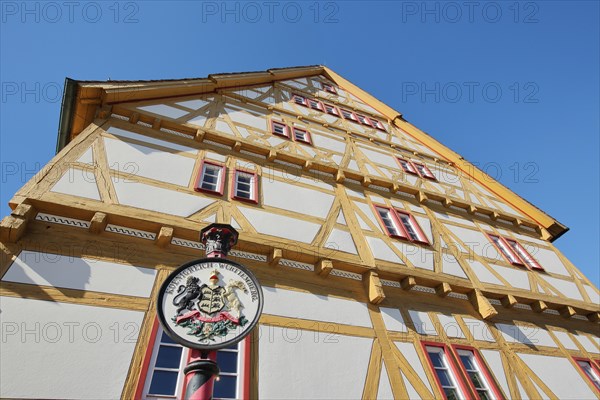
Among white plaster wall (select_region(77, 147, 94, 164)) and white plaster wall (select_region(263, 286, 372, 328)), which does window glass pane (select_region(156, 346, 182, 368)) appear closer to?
white plaster wall (select_region(263, 286, 372, 328))

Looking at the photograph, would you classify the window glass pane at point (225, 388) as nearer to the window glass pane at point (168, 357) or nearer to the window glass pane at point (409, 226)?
the window glass pane at point (168, 357)

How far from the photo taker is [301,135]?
10727mm

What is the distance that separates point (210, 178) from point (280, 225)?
6.10 ft

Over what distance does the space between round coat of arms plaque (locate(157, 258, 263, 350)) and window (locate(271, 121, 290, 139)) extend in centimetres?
707

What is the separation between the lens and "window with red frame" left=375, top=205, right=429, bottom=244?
7.97 metres

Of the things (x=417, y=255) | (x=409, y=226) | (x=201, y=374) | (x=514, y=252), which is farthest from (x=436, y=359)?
(x=514, y=252)

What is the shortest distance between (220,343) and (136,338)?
80.2 inches

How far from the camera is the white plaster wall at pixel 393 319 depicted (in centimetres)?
582

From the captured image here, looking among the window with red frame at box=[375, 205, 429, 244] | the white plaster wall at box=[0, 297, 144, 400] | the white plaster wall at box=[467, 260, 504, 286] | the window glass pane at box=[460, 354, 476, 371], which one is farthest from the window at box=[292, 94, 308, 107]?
the white plaster wall at box=[0, 297, 144, 400]

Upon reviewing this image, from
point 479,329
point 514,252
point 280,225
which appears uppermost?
point 514,252

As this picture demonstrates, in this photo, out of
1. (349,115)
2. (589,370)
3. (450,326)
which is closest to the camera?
(450,326)

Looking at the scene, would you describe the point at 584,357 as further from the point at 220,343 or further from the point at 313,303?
the point at 220,343

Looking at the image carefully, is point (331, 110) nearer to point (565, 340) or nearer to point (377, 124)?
point (377, 124)

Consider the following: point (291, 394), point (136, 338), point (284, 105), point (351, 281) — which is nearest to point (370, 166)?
point (284, 105)
